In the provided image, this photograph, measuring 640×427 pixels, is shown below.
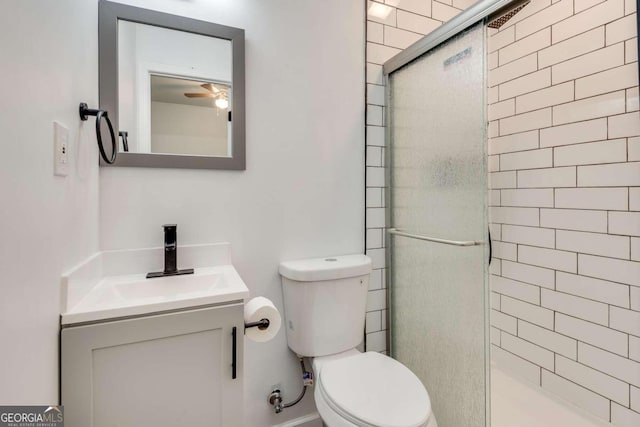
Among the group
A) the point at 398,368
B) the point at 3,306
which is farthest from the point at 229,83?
the point at 398,368

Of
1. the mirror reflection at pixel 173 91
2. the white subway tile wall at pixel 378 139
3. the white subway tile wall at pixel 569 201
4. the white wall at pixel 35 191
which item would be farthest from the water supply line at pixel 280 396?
the white subway tile wall at pixel 569 201

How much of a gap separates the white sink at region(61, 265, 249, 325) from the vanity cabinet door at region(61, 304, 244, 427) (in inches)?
1.0

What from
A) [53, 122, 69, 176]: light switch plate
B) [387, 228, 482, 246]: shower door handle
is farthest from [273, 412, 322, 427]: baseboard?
[53, 122, 69, 176]: light switch plate

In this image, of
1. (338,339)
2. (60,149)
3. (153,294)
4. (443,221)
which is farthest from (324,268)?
(60,149)

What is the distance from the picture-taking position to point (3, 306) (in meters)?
0.56

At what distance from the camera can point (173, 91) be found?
1.34 metres

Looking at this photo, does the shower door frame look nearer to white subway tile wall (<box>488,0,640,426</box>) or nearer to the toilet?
the toilet

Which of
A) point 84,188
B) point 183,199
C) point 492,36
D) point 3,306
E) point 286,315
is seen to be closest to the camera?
point 3,306

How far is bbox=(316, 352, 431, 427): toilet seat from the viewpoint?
3.29 feet

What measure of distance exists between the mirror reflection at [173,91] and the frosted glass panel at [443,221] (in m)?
0.88

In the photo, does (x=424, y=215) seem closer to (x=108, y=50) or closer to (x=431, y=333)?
(x=431, y=333)

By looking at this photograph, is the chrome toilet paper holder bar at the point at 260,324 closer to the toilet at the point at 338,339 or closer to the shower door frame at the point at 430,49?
the toilet at the point at 338,339

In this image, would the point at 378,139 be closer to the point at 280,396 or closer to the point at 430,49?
the point at 430,49

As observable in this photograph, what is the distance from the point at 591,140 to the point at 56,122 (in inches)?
83.9
